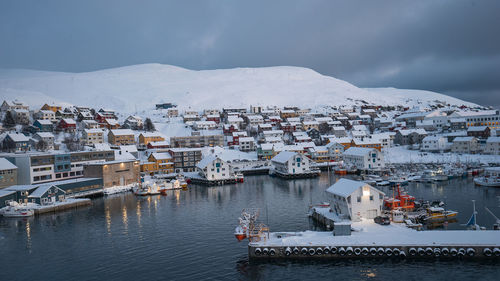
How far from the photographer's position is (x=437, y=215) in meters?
24.9

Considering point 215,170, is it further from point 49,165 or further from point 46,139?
point 46,139

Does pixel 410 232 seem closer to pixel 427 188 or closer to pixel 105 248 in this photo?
pixel 105 248

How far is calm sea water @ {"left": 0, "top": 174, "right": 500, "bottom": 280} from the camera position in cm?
1697

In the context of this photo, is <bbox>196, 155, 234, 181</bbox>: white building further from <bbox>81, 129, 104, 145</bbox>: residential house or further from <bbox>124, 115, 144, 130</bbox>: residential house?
<bbox>124, 115, 144, 130</bbox>: residential house

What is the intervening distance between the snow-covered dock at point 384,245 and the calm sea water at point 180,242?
512 mm

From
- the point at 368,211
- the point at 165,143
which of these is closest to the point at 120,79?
the point at 165,143

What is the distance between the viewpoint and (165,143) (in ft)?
224

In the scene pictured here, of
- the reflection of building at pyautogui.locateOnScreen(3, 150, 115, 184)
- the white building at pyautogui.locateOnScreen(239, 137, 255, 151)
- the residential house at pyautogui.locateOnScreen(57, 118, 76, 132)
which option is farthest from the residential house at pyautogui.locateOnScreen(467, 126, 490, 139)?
the residential house at pyautogui.locateOnScreen(57, 118, 76, 132)

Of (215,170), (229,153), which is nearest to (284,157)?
(215,170)

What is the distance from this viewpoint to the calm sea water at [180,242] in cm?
1697

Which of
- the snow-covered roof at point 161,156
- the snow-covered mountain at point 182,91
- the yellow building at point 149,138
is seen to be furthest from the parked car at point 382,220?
the snow-covered mountain at point 182,91

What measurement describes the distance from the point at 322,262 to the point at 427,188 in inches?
1026

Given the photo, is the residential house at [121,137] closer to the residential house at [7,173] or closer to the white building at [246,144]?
the white building at [246,144]

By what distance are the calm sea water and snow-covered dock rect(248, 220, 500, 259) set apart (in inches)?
20.2
